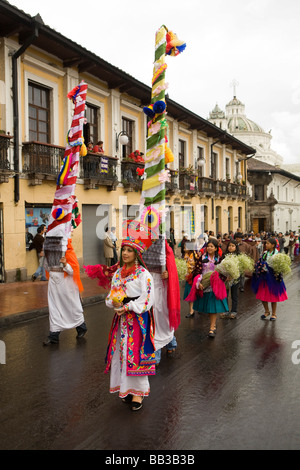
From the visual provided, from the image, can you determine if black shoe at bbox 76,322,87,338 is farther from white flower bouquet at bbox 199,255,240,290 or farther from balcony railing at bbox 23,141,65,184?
balcony railing at bbox 23,141,65,184

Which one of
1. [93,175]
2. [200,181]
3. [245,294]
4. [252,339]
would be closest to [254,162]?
[200,181]

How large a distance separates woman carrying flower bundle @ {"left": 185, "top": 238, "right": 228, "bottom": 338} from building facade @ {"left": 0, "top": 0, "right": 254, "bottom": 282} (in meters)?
4.11

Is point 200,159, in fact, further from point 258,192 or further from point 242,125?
point 242,125

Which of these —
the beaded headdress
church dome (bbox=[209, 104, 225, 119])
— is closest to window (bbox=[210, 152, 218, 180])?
the beaded headdress

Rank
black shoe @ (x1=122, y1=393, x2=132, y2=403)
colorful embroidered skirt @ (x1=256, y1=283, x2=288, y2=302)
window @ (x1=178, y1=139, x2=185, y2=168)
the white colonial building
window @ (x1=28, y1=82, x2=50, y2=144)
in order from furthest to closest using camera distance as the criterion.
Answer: the white colonial building < window @ (x1=178, y1=139, x2=185, y2=168) < window @ (x1=28, y1=82, x2=50, y2=144) < colorful embroidered skirt @ (x1=256, y1=283, x2=288, y2=302) < black shoe @ (x1=122, y1=393, x2=132, y2=403)

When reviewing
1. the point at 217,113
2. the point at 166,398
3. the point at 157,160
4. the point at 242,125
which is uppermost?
the point at 217,113

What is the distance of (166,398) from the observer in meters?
4.83

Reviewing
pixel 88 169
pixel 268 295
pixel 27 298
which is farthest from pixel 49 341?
pixel 88 169

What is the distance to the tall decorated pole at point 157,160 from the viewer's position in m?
5.92

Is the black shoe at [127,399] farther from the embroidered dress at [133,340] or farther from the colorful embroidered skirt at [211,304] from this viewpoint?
the colorful embroidered skirt at [211,304]

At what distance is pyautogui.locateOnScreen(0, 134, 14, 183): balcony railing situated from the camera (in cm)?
1248

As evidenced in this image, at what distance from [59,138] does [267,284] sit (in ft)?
32.4
